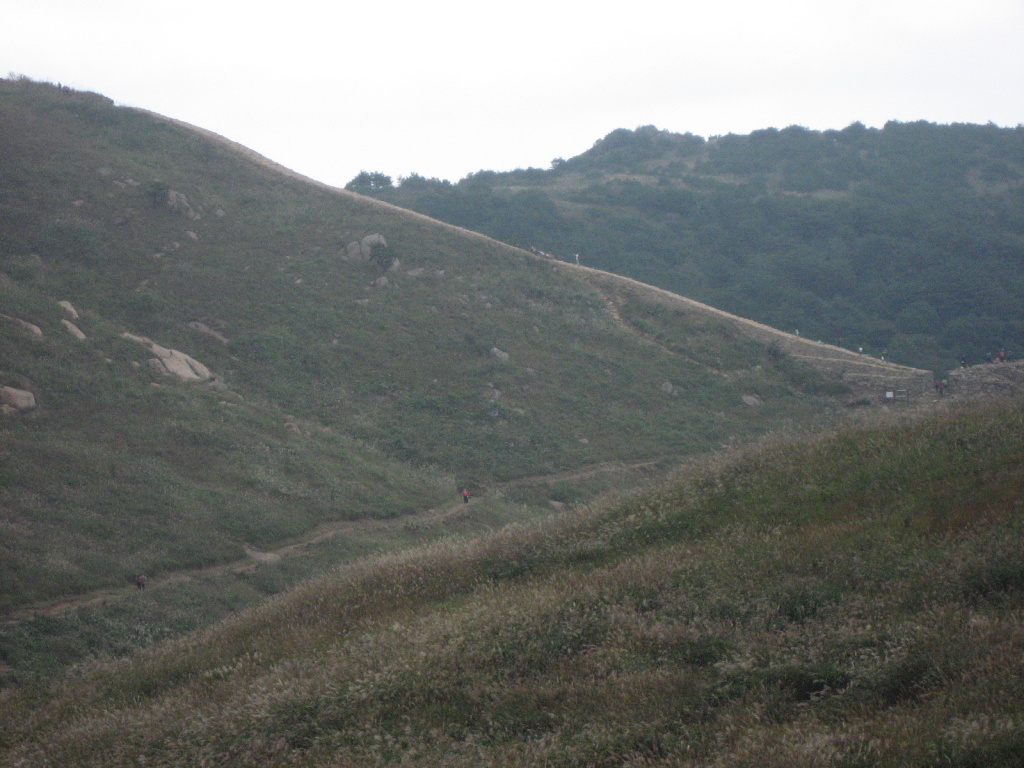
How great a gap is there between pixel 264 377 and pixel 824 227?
57751 mm

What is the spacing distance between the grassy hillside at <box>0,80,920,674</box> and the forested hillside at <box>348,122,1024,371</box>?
2292 cm

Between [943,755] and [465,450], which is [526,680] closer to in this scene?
[943,755]

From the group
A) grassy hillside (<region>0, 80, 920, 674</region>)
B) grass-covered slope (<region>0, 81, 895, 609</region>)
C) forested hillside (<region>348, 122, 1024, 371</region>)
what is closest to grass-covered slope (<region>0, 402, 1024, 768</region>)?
grassy hillside (<region>0, 80, 920, 674</region>)

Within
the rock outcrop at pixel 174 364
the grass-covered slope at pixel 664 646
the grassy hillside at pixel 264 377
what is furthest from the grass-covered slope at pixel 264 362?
the grass-covered slope at pixel 664 646

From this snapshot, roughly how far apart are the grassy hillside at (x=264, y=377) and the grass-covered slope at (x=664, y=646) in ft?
20.1

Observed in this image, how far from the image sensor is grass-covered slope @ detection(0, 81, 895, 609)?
1722 centimetres

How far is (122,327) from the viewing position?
26.1m

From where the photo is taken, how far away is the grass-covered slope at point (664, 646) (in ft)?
15.0

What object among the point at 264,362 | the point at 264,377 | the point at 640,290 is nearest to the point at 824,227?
the point at 640,290

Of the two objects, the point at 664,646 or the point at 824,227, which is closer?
the point at 664,646

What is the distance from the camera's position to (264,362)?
27828 mm

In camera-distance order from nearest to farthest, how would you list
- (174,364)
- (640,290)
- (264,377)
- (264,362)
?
(174,364), (264,377), (264,362), (640,290)

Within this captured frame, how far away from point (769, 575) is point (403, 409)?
2180 cm

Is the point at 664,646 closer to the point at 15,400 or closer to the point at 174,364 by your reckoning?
the point at 15,400
